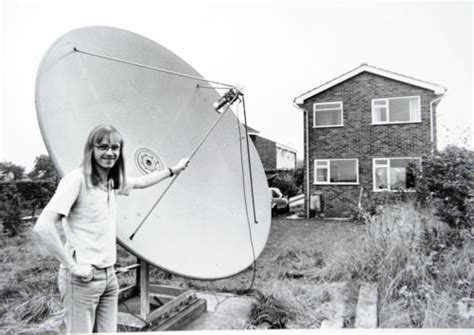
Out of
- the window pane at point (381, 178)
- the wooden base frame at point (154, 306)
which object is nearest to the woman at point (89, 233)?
the wooden base frame at point (154, 306)

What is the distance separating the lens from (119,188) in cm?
199

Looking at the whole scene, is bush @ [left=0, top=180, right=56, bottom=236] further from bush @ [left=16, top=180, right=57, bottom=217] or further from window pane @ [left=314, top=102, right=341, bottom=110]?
window pane @ [left=314, top=102, right=341, bottom=110]

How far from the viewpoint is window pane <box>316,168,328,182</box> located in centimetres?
552

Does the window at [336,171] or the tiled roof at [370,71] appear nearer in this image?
the tiled roof at [370,71]

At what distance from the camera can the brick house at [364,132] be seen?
426cm

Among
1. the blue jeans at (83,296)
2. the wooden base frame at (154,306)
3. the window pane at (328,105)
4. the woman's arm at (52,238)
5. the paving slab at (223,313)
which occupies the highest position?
the window pane at (328,105)

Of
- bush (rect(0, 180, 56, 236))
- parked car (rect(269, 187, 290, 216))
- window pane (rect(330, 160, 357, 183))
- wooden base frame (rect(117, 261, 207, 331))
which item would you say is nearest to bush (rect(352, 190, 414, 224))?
window pane (rect(330, 160, 357, 183))

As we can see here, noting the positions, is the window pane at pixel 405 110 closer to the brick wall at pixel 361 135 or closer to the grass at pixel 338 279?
the brick wall at pixel 361 135

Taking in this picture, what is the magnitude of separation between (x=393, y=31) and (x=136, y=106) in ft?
8.28

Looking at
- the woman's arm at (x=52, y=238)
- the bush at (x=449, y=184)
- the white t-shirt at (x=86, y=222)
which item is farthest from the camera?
the bush at (x=449, y=184)

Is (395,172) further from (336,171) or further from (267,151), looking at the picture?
(267,151)

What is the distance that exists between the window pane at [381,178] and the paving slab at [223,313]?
7.35ft

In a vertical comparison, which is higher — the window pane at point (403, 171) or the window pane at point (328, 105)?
the window pane at point (328, 105)

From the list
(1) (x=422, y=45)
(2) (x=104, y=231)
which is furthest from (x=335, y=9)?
(2) (x=104, y=231)
